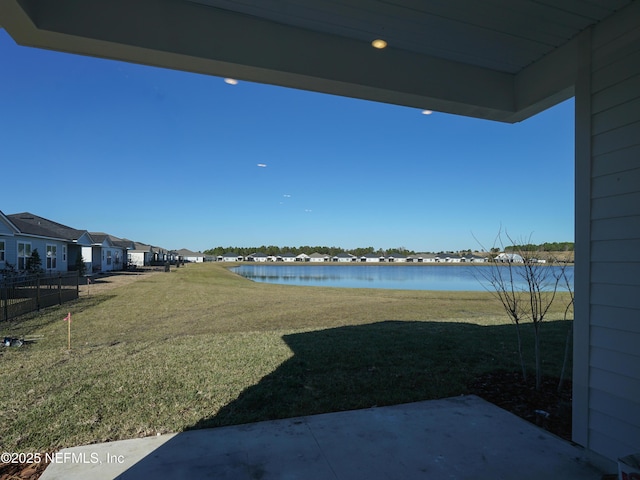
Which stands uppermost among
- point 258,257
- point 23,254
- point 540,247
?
point 540,247

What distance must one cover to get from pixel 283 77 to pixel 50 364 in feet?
16.0

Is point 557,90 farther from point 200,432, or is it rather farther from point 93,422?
point 93,422

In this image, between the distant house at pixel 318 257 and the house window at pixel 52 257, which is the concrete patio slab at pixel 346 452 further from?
the distant house at pixel 318 257

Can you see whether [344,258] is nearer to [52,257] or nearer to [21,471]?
[52,257]

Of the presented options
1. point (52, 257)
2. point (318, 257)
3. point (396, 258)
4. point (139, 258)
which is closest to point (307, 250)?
point (318, 257)

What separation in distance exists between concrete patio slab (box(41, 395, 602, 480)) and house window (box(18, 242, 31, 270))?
63.9 ft

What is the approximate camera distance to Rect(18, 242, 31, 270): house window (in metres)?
17.1

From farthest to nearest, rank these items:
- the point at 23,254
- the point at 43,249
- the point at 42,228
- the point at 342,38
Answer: the point at 42,228 < the point at 43,249 < the point at 23,254 < the point at 342,38

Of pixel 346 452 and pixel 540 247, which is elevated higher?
pixel 540 247

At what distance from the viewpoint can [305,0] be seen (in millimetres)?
2219

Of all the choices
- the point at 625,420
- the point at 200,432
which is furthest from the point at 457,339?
the point at 200,432

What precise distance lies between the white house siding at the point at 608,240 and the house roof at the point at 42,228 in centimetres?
2201

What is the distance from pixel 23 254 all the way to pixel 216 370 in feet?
62.0

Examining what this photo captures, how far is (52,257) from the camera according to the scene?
20.9 metres
